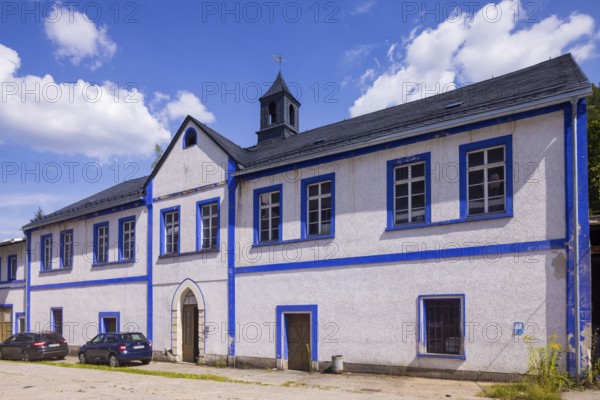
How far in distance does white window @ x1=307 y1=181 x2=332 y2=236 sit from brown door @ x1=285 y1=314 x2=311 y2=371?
267 centimetres

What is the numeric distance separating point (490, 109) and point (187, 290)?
1252 cm

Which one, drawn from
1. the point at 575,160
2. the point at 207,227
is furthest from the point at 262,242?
the point at 575,160

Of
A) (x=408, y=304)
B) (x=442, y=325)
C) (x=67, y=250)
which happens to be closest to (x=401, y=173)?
(x=408, y=304)

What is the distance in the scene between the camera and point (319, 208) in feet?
55.4

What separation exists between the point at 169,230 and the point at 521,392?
14.4 metres

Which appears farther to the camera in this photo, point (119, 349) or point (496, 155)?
point (119, 349)

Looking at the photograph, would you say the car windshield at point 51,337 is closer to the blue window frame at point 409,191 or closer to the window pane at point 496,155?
the blue window frame at point 409,191

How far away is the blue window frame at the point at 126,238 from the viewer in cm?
2312

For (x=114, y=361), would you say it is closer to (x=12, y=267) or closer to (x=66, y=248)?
(x=66, y=248)

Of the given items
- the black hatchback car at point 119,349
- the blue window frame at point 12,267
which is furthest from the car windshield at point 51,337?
the blue window frame at point 12,267

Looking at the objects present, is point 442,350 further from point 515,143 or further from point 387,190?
point 515,143

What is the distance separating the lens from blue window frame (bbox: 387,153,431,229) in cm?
1461

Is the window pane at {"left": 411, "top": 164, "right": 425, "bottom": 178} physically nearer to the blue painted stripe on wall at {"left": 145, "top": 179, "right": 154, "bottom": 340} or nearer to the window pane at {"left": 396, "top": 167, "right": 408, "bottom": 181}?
the window pane at {"left": 396, "top": 167, "right": 408, "bottom": 181}

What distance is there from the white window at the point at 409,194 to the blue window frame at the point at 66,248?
17627mm
